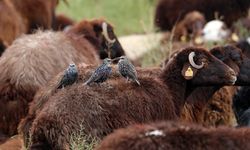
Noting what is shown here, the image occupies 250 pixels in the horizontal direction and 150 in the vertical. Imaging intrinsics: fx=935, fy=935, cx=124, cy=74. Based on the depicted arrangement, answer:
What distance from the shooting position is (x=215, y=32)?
1650 centimetres

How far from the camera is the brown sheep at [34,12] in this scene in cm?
1564

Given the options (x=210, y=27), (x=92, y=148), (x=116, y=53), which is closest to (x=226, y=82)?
(x=92, y=148)

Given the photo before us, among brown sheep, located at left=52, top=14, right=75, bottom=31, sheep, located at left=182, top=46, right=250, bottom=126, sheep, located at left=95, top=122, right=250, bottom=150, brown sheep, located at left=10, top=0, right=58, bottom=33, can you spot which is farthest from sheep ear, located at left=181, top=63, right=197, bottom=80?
brown sheep, located at left=52, top=14, right=75, bottom=31

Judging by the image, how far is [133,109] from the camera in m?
9.37

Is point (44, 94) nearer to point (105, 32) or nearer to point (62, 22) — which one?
point (105, 32)

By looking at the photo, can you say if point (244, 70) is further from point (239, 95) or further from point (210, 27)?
point (210, 27)

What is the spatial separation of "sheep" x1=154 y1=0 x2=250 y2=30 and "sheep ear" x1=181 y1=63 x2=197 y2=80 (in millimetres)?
7932

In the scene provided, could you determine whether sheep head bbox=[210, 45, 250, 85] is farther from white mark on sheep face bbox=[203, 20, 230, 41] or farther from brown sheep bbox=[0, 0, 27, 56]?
white mark on sheep face bbox=[203, 20, 230, 41]

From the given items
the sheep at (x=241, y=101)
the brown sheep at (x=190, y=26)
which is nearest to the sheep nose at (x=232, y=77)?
the sheep at (x=241, y=101)

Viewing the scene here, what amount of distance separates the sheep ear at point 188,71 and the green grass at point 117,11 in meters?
12.5

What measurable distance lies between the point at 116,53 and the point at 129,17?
11.1 metres

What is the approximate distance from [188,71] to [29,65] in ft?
7.36

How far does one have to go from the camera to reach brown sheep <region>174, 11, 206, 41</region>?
1680 centimetres

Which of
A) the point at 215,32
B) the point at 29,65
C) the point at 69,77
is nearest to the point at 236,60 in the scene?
the point at 69,77
